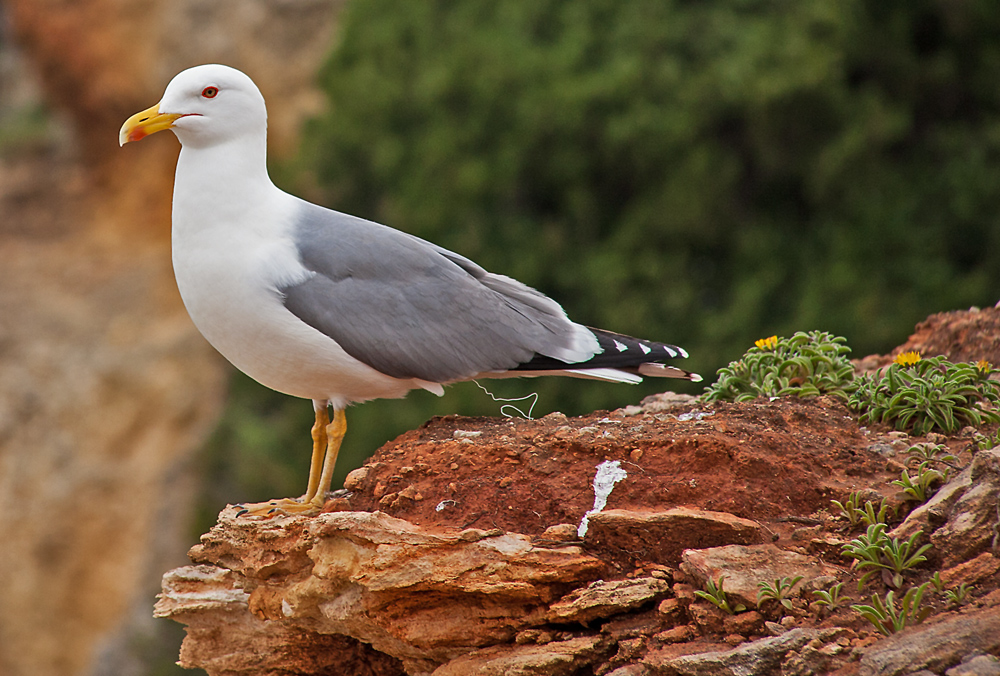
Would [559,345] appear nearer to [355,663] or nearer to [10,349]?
[355,663]

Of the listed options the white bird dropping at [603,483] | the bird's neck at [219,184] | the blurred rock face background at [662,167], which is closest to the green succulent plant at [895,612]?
the white bird dropping at [603,483]

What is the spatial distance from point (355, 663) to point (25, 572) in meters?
11.3

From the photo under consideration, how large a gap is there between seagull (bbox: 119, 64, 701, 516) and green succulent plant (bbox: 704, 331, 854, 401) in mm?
560

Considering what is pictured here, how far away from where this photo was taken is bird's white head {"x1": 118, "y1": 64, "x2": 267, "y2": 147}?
466 centimetres

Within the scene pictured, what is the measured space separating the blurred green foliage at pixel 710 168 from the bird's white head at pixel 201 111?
468 centimetres

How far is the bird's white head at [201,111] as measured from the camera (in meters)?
4.66

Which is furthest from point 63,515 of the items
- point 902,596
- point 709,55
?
point 902,596

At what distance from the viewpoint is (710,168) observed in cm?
998

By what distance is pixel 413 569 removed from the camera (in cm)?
399

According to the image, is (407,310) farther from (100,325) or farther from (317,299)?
(100,325)

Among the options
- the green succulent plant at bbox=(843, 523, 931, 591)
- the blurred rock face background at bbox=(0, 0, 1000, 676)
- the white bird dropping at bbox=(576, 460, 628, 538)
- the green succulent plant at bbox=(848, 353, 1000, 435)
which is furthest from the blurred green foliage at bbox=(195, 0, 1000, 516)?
the green succulent plant at bbox=(843, 523, 931, 591)

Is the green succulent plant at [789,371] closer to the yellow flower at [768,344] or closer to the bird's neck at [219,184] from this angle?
the yellow flower at [768,344]

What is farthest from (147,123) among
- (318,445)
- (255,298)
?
(318,445)

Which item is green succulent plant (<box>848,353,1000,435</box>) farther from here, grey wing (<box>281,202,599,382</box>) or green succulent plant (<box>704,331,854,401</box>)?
grey wing (<box>281,202,599,382</box>)
